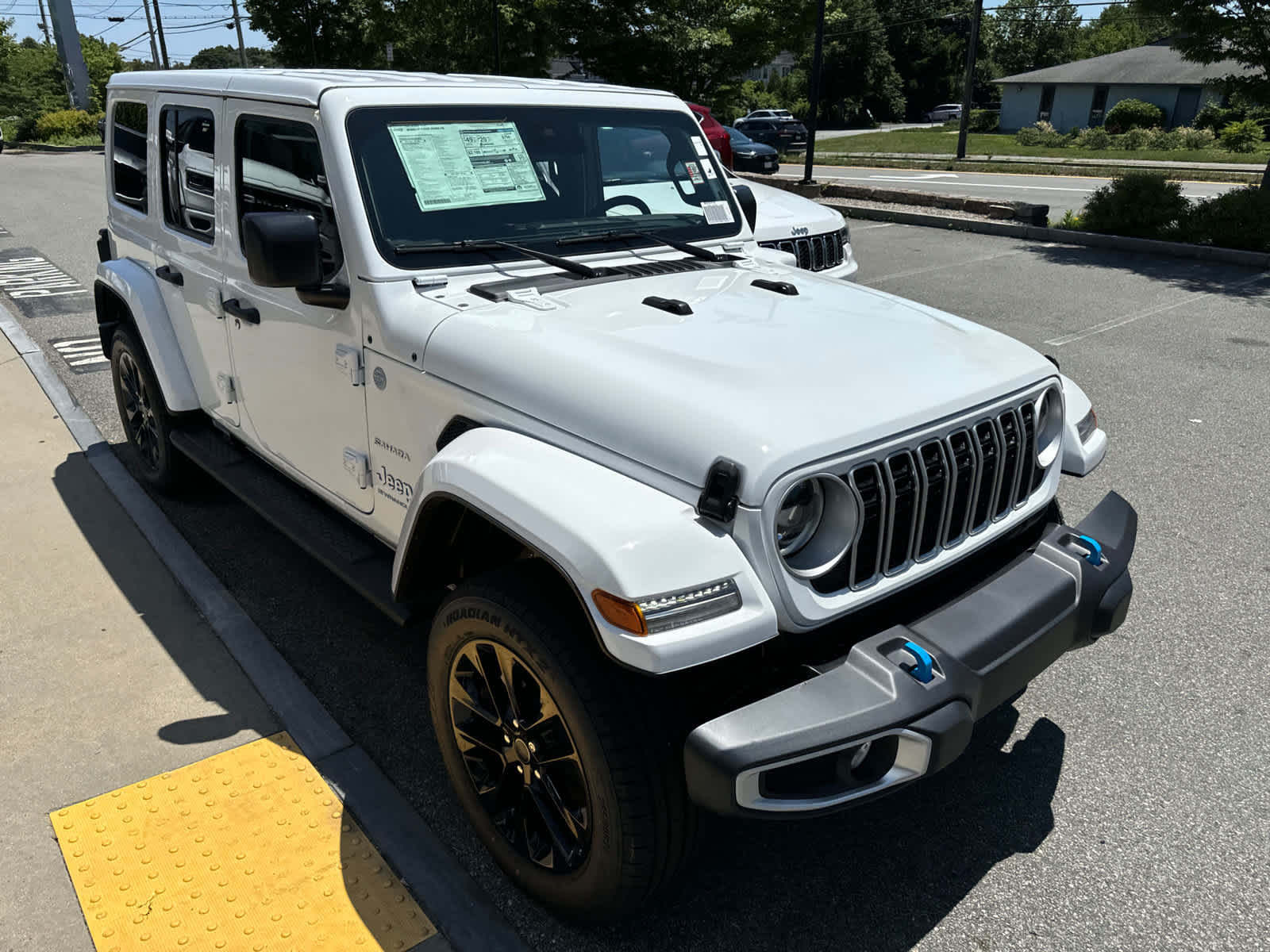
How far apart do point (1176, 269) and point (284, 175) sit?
10575 millimetres

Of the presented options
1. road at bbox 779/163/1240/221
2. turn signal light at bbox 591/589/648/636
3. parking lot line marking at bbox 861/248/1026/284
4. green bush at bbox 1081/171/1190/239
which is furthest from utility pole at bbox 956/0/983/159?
turn signal light at bbox 591/589/648/636

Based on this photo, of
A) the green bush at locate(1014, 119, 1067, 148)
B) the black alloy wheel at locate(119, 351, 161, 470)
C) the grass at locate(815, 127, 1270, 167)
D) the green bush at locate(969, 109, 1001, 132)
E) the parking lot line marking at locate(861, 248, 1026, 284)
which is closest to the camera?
the black alloy wheel at locate(119, 351, 161, 470)

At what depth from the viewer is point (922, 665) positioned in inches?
85.1

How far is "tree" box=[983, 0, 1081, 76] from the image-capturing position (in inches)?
2992

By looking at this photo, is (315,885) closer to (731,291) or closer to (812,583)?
(812,583)

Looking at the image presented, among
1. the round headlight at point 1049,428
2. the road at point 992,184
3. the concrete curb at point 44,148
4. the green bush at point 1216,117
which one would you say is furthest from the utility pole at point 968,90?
the round headlight at point 1049,428

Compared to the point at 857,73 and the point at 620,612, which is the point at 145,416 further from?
the point at 857,73

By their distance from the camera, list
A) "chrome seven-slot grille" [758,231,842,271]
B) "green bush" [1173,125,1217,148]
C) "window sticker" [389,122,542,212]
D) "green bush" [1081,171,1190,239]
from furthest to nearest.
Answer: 1. "green bush" [1173,125,1217,148]
2. "green bush" [1081,171,1190,239]
3. "chrome seven-slot grille" [758,231,842,271]
4. "window sticker" [389,122,542,212]

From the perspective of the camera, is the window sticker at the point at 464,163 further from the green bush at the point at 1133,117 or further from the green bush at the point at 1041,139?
the green bush at the point at 1133,117

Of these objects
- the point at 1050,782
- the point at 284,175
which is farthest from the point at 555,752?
the point at 284,175

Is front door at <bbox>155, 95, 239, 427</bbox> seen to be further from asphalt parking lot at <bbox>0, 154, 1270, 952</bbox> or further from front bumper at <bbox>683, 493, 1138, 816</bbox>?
front bumper at <bbox>683, 493, 1138, 816</bbox>

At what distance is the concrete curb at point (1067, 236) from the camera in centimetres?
1107

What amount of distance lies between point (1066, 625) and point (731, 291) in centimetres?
145

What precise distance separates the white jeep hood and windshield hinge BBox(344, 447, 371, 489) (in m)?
0.57
